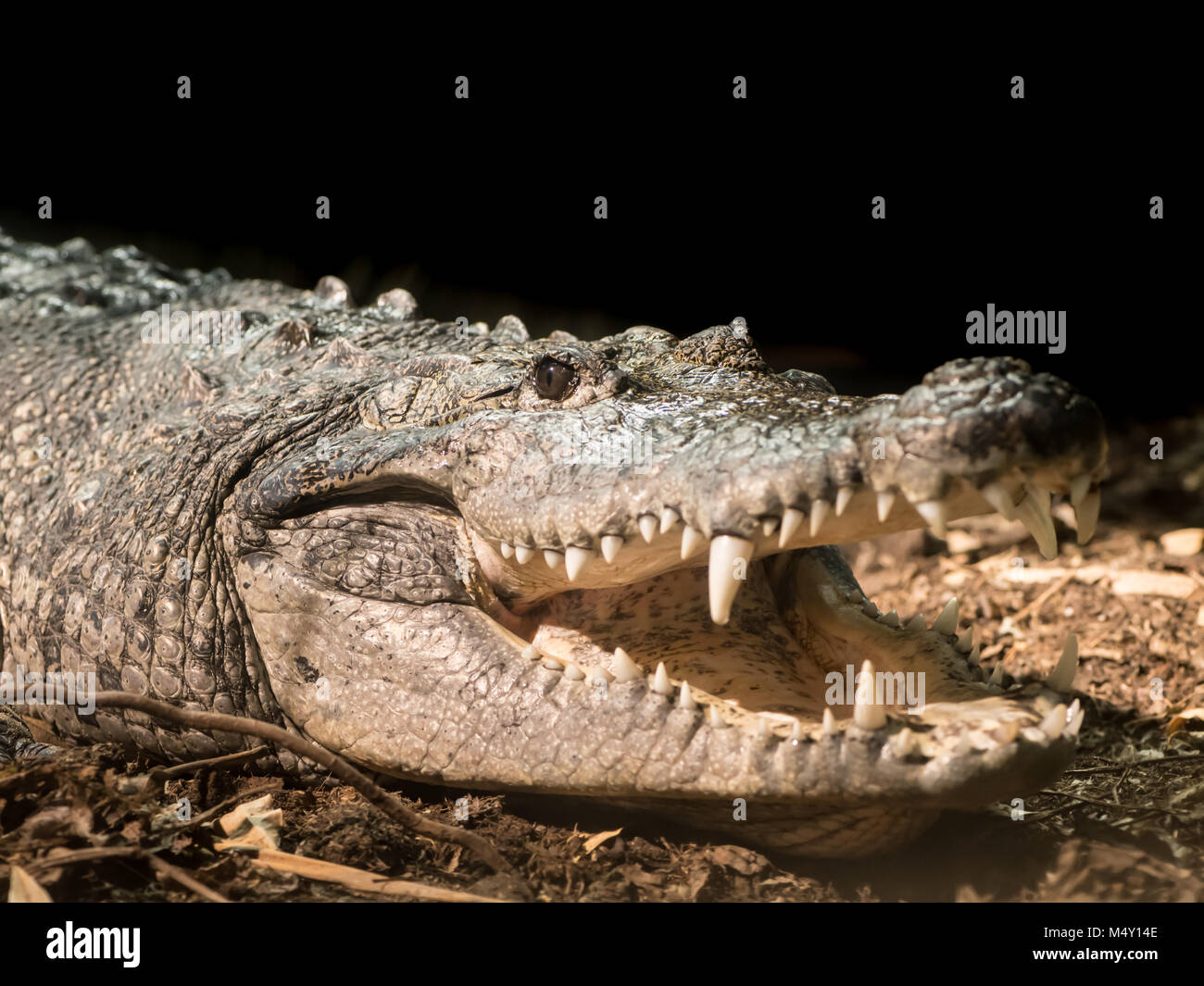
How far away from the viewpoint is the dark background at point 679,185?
605 cm

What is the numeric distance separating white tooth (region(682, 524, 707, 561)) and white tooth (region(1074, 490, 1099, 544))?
2.88ft

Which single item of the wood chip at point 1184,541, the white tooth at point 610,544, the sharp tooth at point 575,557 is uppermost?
the white tooth at point 610,544

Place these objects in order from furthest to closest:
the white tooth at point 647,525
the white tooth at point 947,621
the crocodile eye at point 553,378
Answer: the white tooth at point 947,621 < the crocodile eye at point 553,378 < the white tooth at point 647,525

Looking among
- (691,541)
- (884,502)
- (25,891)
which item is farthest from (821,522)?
(25,891)

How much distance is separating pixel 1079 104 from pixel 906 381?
2288 mm

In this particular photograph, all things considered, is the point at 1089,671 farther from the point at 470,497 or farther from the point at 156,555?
the point at 156,555

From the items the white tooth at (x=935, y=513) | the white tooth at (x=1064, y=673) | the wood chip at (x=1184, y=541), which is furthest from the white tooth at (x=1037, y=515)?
the wood chip at (x=1184, y=541)

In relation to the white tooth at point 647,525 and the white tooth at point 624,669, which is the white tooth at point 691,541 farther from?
the white tooth at point 624,669

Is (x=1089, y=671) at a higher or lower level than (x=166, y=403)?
lower

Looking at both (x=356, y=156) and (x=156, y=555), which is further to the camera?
(x=356, y=156)

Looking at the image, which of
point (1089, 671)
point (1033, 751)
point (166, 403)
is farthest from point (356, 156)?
point (1033, 751)

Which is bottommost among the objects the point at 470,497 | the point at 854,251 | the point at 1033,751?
the point at 1033,751

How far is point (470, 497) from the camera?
266cm

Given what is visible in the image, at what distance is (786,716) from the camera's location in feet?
7.84
